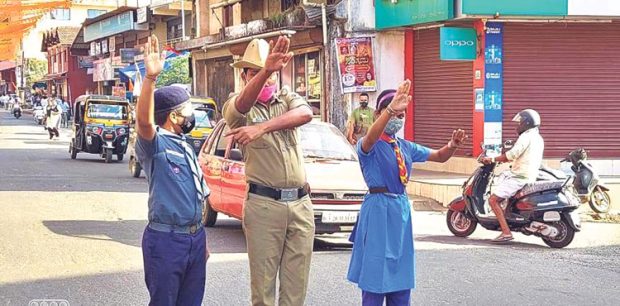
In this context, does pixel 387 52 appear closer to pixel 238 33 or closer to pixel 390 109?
pixel 238 33

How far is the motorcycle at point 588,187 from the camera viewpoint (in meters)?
13.2

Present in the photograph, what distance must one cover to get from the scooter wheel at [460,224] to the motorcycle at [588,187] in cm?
281

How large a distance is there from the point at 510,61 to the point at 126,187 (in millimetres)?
8206

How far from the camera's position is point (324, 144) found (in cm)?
1092

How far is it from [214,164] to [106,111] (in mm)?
13485

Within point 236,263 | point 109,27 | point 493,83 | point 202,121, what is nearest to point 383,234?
point 236,263

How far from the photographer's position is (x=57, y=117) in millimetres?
33188

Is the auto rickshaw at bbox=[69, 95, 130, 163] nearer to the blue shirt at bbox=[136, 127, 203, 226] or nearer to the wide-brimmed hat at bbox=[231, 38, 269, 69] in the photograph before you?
the wide-brimmed hat at bbox=[231, 38, 269, 69]

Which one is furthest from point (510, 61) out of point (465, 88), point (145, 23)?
point (145, 23)


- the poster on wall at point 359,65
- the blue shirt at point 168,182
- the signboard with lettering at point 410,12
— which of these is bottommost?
the blue shirt at point 168,182

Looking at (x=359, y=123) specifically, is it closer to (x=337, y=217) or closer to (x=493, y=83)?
(x=493, y=83)

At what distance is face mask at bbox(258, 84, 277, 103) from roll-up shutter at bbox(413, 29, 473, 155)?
1309 centimetres

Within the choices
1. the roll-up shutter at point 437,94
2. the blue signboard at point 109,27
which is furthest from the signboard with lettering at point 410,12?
the blue signboard at point 109,27

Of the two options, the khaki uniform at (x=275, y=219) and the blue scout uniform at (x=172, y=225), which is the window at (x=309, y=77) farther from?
the blue scout uniform at (x=172, y=225)
